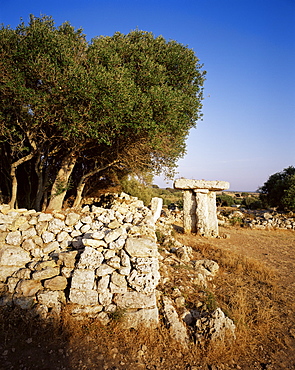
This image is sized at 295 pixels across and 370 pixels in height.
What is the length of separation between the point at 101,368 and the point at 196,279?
300cm

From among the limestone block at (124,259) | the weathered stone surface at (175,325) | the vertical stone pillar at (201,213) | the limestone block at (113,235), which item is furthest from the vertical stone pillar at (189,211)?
the limestone block at (124,259)

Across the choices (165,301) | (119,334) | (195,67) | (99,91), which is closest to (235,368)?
(165,301)

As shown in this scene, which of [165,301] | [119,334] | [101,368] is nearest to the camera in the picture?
[101,368]

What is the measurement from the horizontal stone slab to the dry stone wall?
725 cm

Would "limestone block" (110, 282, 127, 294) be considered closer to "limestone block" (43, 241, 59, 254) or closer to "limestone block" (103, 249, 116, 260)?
"limestone block" (103, 249, 116, 260)

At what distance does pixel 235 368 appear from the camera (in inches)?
131

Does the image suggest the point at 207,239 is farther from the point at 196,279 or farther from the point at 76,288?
the point at 76,288

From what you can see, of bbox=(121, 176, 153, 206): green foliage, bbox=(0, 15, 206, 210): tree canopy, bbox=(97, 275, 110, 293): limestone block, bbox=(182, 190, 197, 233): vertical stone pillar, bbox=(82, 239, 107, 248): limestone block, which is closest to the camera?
bbox=(97, 275, 110, 293): limestone block

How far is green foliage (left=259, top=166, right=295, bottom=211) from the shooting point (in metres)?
18.2

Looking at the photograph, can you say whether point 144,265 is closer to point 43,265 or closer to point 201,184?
point 43,265

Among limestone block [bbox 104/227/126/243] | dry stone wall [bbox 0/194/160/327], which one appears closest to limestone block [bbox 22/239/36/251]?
dry stone wall [bbox 0/194/160/327]

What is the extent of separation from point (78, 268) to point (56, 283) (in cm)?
50

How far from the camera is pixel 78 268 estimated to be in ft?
13.5

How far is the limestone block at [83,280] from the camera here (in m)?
3.99
